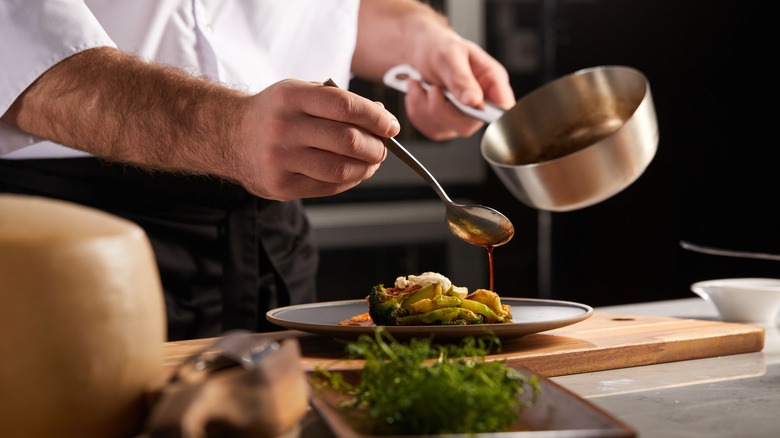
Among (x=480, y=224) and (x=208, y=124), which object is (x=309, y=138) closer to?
(x=208, y=124)

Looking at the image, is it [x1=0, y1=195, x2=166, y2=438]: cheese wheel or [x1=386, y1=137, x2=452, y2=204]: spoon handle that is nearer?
[x1=0, y1=195, x2=166, y2=438]: cheese wheel

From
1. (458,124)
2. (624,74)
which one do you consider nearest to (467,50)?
(458,124)

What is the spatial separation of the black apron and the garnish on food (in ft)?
2.36

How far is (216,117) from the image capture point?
3.16ft

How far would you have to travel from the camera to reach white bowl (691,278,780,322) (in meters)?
1.26

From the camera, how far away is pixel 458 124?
1.57 metres

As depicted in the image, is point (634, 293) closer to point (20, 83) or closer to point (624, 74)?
point (624, 74)

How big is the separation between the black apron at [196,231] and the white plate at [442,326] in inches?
11.0

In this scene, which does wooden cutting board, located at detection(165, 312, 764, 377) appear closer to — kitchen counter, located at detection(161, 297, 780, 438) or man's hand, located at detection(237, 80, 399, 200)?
kitchen counter, located at detection(161, 297, 780, 438)

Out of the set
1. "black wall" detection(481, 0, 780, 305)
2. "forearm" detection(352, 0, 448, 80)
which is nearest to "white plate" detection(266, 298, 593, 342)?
"forearm" detection(352, 0, 448, 80)

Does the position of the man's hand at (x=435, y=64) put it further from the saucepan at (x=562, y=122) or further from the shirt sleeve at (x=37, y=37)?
the shirt sleeve at (x=37, y=37)

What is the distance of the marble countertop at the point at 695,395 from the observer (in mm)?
710

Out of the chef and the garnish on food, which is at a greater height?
the chef

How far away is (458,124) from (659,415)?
920 mm
